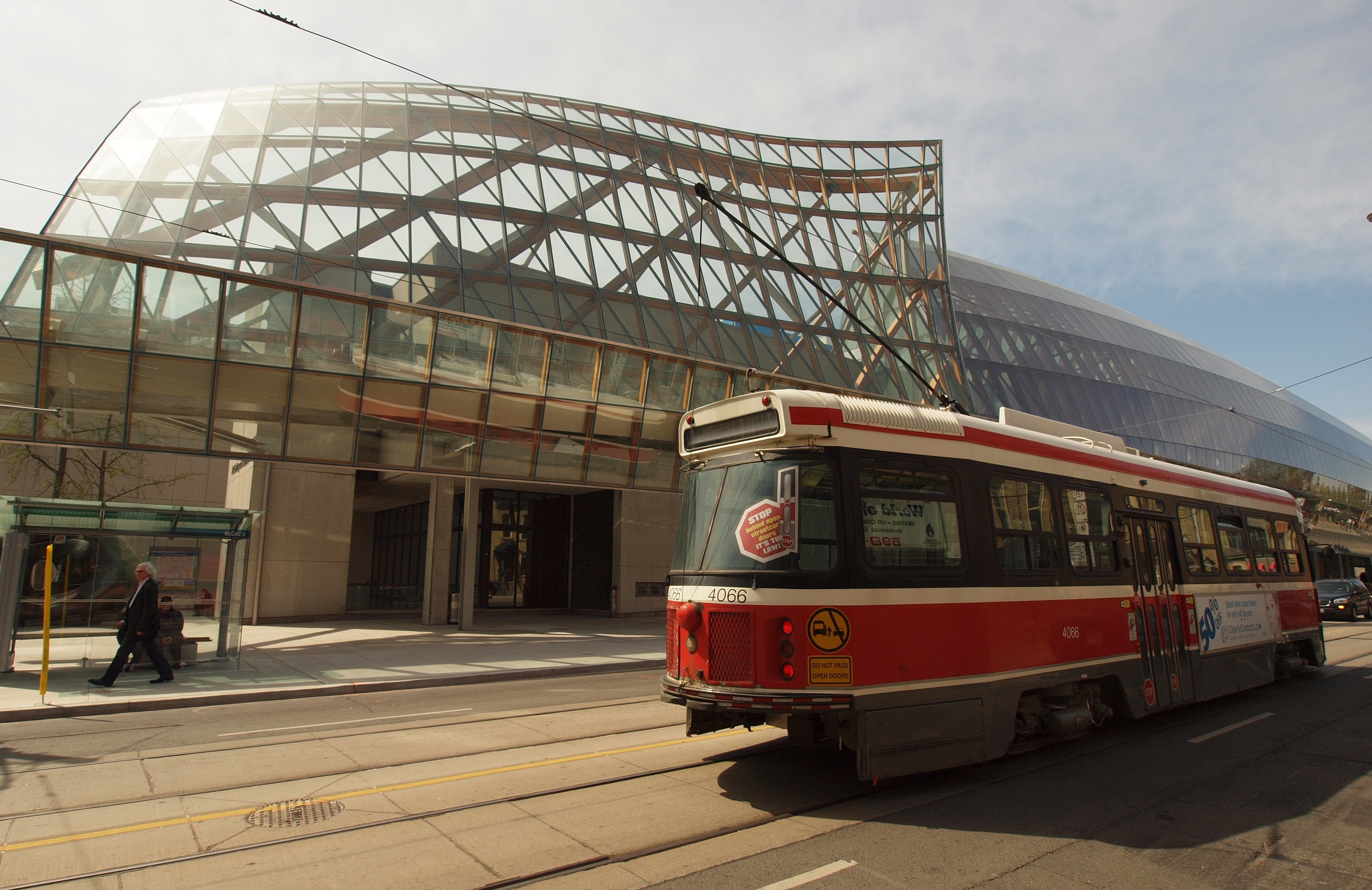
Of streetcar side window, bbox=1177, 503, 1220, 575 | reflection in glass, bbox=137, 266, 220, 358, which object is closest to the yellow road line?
streetcar side window, bbox=1177, 503, 1220, 575

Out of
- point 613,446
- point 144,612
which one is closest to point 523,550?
point 613,446

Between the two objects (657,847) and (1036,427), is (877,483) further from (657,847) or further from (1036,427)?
(1036,427)

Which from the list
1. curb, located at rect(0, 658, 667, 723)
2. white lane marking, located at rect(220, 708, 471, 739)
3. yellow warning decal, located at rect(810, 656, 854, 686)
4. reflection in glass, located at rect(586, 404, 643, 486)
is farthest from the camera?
reflection in glass, located at rect(586, 404, 643, 486)

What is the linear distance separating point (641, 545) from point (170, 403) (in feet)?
52.2

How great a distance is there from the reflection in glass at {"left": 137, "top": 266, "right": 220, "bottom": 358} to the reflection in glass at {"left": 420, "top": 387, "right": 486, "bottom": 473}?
198 inches

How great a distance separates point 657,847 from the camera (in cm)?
516

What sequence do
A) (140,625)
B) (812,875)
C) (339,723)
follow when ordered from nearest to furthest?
(812,875) → (339,723) → (140,625)

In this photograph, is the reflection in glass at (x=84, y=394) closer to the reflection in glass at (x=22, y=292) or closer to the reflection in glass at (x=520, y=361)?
the reflection in glass at (x=22, y=292)

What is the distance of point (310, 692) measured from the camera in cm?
1278

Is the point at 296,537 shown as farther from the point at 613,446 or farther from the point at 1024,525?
the point at 1024,525

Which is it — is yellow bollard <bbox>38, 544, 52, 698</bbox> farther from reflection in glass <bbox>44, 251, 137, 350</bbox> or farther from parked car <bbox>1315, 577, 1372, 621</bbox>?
parked car <bbox>1315, 577, 1372, 621</bbox>

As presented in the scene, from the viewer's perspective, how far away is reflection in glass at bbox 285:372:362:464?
1858 centimetres

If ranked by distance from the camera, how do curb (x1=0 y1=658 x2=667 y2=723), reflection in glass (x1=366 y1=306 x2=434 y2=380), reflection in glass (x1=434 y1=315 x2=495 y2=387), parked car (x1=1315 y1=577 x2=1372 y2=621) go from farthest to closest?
parked car (x1=1315 y1=577 x2=1372 y2=621) < reflection in glass (x1=434 y1=315 x2=495 y2=387) < reflection in glass (x1=366 y1=306 x2=434 y2=380) < curb (x1=0 y1=658 x2=667 y2=723)

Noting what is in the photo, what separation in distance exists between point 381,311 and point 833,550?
634 inches
